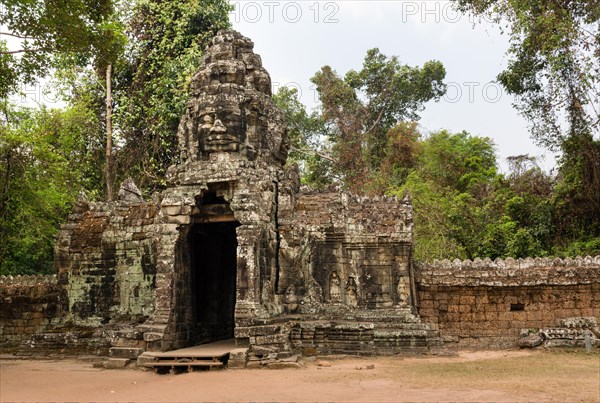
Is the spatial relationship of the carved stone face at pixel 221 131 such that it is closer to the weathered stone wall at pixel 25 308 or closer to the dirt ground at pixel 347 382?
the dirt ground at pixel 347 382

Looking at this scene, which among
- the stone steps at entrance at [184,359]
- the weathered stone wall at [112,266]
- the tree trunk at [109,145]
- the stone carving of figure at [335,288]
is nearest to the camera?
the stone steps at entrance at [184,359]

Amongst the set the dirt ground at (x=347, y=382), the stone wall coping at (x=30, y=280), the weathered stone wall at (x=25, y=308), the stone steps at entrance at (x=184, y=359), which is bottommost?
the dirt ground at (x=347, y=382)

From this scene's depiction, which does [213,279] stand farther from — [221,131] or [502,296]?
[502,296]

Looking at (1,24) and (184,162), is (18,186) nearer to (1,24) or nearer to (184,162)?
(1,24)

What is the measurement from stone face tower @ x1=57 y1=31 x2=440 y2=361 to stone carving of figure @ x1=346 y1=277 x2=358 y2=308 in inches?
0.9

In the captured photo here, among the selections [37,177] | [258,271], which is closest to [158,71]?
[37,177]

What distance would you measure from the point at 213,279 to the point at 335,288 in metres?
3.22

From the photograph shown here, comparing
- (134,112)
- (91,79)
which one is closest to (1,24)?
(134,112)

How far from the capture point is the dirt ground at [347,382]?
7.49 meters

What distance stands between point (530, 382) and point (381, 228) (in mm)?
4974

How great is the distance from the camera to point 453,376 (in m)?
8.98

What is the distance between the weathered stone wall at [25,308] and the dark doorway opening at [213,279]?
395cm

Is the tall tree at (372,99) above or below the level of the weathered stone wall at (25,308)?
above

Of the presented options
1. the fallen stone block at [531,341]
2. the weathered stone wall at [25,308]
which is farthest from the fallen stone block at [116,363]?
the fallen stone block at [531,341]
